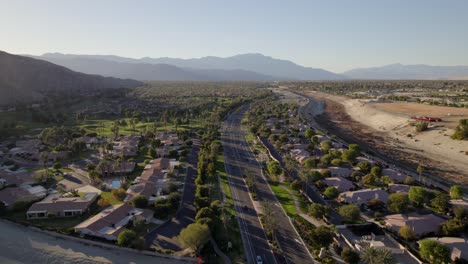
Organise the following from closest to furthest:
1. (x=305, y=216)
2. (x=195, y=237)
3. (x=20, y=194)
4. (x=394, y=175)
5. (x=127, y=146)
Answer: (x=195, y=237) → (x=305, y=216) → (x=20, y=194) → (x=394, y=175) → (x=127, y=146)

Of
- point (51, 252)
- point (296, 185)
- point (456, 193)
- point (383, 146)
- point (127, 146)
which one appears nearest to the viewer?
point (51, 252)

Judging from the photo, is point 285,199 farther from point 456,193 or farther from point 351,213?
point 456,193

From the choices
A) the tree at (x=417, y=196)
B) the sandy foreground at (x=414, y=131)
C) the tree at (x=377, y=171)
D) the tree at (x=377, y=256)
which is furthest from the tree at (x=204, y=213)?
the sandy foreground at (x=414, y=131)

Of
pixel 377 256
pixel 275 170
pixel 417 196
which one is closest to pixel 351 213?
pixel 377 256

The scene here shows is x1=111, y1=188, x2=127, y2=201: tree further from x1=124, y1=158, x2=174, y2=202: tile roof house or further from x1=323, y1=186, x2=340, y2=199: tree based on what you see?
x1=323, y1=186, x2=340, y2=199: tree

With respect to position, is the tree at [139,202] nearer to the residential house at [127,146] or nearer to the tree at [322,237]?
the tree at [322,237]

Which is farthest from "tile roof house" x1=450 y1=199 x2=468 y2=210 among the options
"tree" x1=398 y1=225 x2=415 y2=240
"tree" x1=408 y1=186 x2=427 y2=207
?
"tree" x1=398 y1=225 x2=415 y2=240
